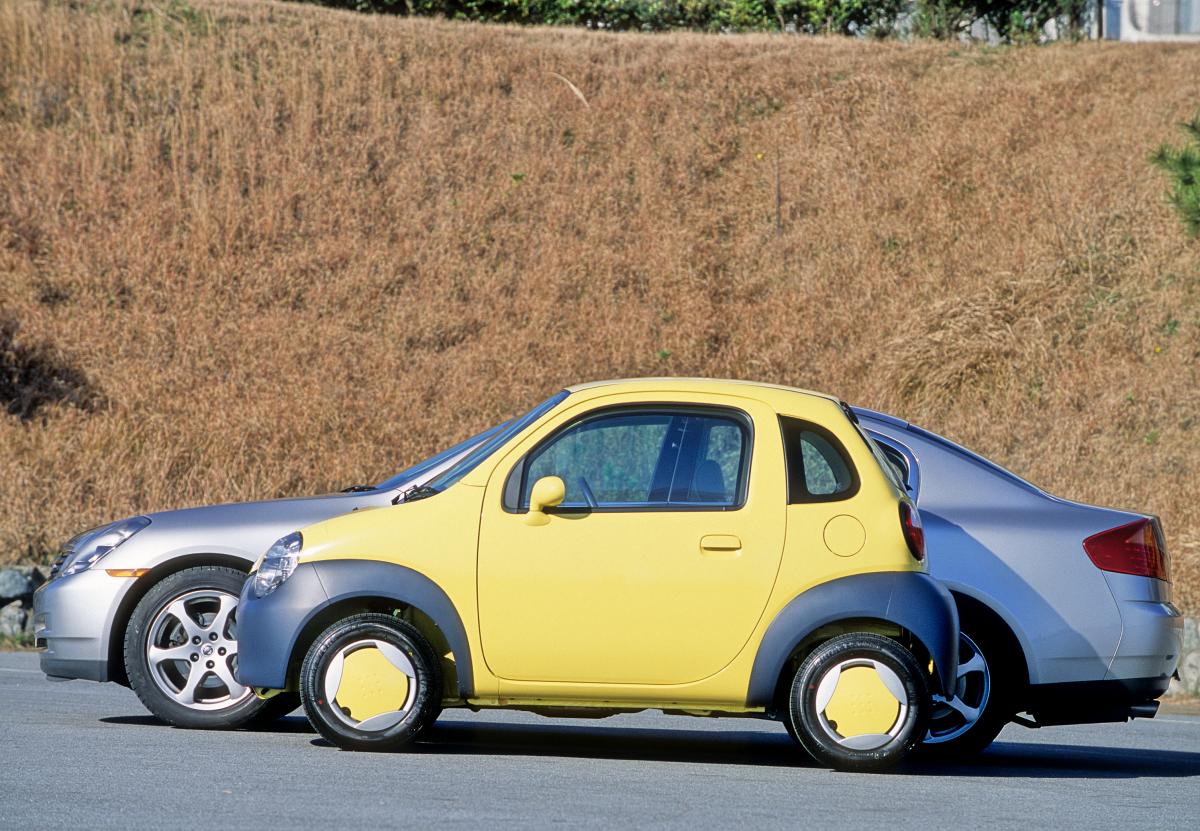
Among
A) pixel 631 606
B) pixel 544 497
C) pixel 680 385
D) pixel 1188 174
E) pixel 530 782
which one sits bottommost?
pixel 530 782

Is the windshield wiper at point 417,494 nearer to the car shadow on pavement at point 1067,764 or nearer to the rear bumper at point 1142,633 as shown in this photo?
the car shadow on pavement at point 1067,764

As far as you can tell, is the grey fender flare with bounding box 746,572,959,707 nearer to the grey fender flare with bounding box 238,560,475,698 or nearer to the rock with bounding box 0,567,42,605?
the grey fender flare with bounding box 238,560,475,698

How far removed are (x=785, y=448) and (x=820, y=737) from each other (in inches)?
49.7

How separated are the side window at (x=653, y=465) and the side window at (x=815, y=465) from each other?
205 millimetres

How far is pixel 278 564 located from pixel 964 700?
11.1 feet

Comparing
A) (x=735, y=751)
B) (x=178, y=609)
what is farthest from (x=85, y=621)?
(x=735, y=751)

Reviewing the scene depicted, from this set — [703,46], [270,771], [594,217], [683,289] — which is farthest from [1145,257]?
[270,771]

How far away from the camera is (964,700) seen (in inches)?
314

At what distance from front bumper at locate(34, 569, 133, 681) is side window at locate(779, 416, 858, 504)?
3.32 metres

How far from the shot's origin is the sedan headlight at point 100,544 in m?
8.11

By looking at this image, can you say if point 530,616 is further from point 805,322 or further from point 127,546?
point 805,322

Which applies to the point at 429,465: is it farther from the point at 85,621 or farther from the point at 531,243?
the point at 531,243

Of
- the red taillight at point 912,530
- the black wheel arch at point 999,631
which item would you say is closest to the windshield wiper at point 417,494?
the red taillight at point 912,530

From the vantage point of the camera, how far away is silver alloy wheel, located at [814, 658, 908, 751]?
6930 millimetres
